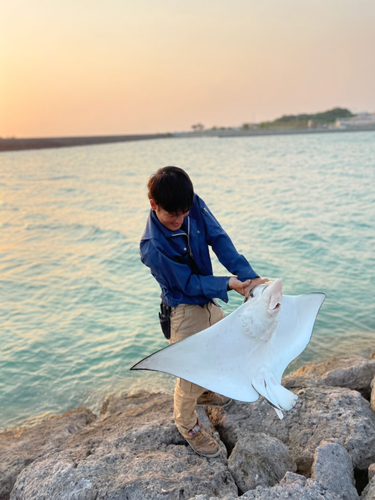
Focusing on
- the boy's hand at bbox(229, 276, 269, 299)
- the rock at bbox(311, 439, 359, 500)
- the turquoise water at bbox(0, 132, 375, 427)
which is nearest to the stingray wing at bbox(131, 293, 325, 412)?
the boy's hand at bbox(229, 276, 269, 299)

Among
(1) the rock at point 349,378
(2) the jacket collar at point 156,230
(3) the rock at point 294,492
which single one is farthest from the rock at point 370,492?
(2) the jacket collar at point 156,230

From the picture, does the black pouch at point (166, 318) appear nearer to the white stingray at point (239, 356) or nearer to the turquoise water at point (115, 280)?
the white stingray at point (239, 356)

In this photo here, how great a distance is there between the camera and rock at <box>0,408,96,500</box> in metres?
2.38

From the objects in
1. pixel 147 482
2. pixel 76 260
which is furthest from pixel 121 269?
pixel 147 482

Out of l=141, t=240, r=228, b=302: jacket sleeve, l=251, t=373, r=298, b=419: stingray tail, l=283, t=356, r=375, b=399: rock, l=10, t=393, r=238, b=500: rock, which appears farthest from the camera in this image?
l=283, t=356, r=375, b=399: rock

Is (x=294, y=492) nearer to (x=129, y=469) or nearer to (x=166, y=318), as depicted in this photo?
(x=129, y=469)

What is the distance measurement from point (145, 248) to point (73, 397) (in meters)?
2.59

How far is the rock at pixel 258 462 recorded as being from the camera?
203cm

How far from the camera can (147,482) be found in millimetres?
1942

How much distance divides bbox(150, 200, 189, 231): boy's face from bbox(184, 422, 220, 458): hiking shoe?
1228 mm

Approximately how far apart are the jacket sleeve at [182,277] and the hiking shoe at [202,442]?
2.79ft

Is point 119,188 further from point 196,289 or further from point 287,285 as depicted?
point 196,289

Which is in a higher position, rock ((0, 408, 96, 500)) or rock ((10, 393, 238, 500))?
rock ((10, 393, 238, 500))

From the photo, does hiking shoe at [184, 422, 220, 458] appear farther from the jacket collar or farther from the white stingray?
the jacket collar
